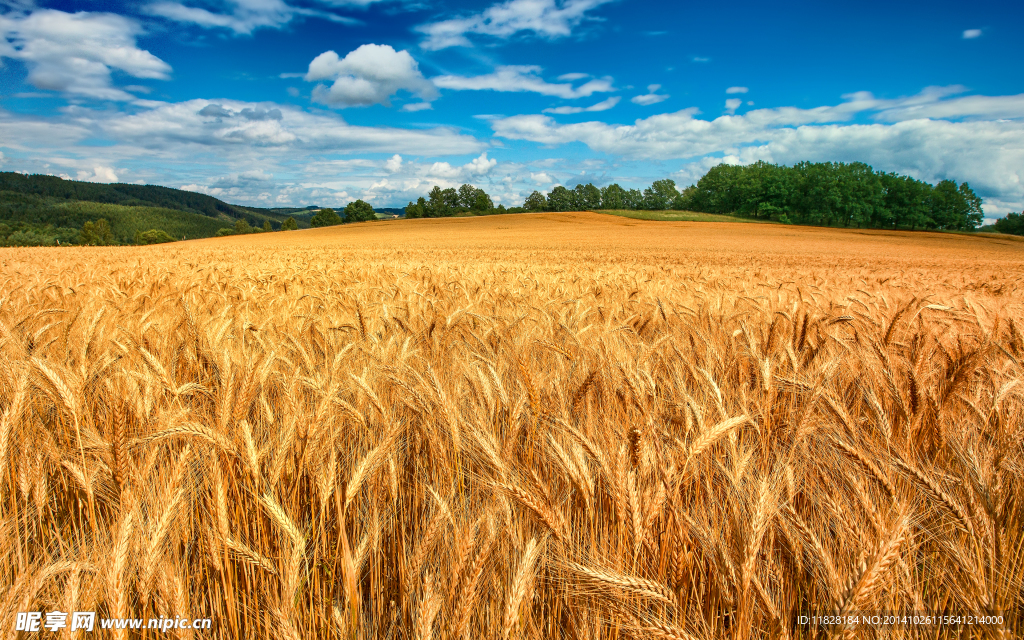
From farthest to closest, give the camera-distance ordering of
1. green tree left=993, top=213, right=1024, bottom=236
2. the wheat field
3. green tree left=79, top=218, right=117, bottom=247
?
1. green tree left=79, top=218, right=117, bottom=247
2. green tree left=993, top=213, right=1024, bottom=236
3. the wheat field

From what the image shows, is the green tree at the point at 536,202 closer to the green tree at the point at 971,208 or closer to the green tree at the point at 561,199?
the green tree at the point at 561,199

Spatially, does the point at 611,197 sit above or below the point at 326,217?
above

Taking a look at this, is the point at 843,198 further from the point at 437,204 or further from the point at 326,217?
the point at 326,217

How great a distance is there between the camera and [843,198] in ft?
226

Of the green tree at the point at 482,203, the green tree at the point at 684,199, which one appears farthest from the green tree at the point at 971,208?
the green tree at the point at 482,203

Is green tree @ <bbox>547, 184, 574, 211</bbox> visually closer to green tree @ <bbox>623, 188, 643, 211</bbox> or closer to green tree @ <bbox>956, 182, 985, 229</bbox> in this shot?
green tree @ <bbox>623, 188, 643, 211</bbox>

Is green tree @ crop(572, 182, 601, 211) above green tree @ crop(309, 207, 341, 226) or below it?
above

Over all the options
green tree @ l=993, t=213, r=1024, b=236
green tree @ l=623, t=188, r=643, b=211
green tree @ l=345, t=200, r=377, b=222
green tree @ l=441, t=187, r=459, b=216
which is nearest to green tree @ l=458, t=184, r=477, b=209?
green tree @ l=441, t=187, r=459, b=216

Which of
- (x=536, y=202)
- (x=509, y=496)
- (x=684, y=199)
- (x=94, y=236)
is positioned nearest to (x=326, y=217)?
(x=94, y=236)

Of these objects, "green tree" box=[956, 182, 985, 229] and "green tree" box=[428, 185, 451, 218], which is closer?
"green tree" box=[956, 182, 985, 229]

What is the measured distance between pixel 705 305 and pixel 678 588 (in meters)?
3.29

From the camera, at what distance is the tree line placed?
6762 cm

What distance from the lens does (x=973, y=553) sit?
3.67 feet

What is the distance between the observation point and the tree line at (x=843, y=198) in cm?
6762
